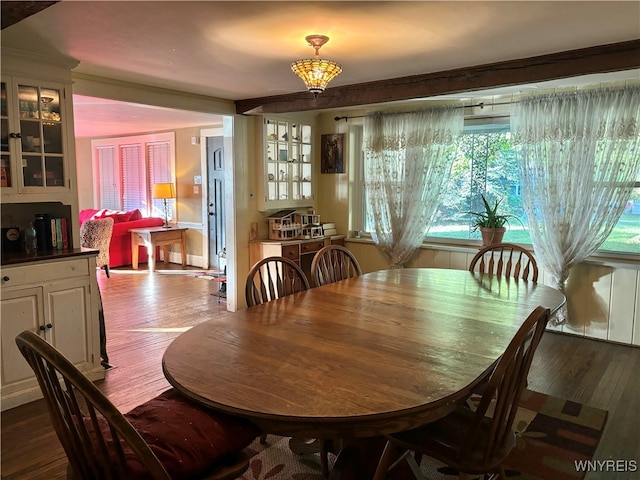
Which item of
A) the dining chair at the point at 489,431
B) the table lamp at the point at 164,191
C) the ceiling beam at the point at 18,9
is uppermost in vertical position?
the ceiling beam at the point at 18,9

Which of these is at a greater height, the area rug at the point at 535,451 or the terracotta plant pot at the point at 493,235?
the terracotta plant pot at the point at 493,235

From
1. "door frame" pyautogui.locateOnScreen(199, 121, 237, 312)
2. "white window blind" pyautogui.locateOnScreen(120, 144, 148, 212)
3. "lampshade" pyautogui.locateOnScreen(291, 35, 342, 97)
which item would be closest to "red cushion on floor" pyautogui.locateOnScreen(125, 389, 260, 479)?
"lampshade" pyautogui.locateOnScreen(291, 35, 342, 97)

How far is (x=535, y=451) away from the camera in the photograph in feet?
7.80

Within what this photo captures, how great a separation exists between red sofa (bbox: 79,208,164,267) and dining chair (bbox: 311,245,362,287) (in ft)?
16.4

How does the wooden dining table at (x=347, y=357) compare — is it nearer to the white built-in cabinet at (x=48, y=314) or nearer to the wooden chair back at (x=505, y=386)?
the wooden chair back at (x=505, y=386)

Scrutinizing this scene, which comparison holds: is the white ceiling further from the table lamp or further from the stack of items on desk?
the table lamp

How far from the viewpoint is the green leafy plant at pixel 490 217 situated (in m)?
4.41

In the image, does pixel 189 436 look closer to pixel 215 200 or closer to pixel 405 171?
pixel 405 171

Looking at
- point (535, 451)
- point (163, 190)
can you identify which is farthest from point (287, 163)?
point (535, 451)

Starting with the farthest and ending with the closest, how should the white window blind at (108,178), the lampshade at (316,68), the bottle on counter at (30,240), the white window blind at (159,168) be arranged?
the white window blind at (108,178) < the white window blind at (159,168) < the bottle on counter at (30,240) < the lampshade at (316,68)

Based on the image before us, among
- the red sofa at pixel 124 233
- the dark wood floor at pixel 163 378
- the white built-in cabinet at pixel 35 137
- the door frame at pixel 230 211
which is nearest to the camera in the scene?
the dark wood floor at pixel 163 378

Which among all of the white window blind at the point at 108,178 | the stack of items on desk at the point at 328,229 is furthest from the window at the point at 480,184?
the white window blind at the point at 108,178

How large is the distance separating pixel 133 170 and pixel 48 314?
5687 mm

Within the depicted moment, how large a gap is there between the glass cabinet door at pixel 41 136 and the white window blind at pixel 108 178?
18.5 ft
